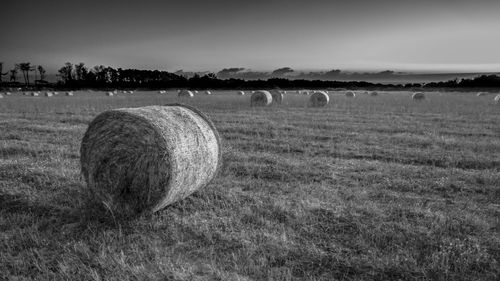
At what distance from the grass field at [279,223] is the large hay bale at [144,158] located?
34 centimetres

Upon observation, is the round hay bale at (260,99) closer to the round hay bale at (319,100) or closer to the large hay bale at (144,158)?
the round hay bale at (319,100)

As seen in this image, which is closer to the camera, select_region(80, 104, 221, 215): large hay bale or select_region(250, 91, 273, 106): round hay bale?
select_region(80, 104, 221, 215): large hay bale

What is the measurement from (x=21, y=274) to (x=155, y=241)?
Answer: 1.55m

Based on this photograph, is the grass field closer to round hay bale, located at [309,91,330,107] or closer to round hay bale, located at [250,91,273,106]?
round hay bale, located at [250,91,273,106]

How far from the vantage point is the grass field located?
4.55 metres

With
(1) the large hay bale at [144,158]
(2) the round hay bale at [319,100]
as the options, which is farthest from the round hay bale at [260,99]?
(1) the large hay bale at [144,158]

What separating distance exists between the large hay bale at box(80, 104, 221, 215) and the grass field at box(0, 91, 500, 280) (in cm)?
34

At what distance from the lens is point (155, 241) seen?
16.9 feet

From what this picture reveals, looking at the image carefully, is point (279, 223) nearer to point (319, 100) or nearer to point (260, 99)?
point (260, 99)

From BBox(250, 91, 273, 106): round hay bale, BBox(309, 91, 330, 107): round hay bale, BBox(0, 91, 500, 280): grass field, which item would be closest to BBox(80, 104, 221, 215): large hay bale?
A: BBox(0, 91, 500, 280): grass field

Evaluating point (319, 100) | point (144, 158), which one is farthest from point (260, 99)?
point (144, 158)

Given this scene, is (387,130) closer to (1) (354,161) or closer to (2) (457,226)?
(1) (354,161)

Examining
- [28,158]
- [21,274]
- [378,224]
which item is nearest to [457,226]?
[378,224]

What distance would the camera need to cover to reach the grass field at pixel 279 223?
4551 mm
